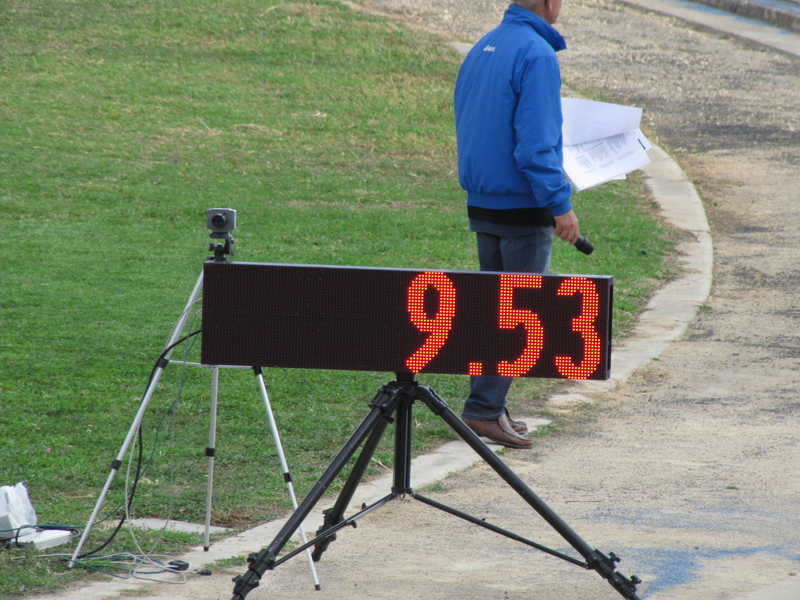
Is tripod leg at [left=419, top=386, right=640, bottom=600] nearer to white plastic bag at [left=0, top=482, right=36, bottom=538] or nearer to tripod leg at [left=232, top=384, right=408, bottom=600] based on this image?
tripod leg at [left=232, top=384, right=408, bottom=600]

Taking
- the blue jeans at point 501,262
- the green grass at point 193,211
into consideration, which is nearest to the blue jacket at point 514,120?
the blue jeans at point 501,262

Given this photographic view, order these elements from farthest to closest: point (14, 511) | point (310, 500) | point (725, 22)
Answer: point (725, 22) → point (14, 511) → point (310, 500)

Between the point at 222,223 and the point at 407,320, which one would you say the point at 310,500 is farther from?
the point at 222,223

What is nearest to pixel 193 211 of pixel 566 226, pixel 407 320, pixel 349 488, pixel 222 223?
pixel 566 226

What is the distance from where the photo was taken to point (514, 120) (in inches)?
205

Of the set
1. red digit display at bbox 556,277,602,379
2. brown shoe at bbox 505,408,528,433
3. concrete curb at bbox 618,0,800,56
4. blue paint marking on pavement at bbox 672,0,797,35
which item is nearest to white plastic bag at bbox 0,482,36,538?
red digit display at bbox 556,277,602,379

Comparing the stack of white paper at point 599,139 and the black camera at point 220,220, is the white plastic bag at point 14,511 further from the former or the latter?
the stack of white paper at point 599,139

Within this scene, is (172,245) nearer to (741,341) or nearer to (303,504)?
(741,341)

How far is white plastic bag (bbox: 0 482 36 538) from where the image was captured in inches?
165

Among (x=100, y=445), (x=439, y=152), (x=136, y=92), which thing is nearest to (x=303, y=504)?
(x=100, y=445)

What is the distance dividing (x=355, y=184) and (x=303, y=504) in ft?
31.4

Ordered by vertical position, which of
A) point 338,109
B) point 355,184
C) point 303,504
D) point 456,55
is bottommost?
A: point 303,504

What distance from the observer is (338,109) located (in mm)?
16516

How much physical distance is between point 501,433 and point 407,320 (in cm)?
205
